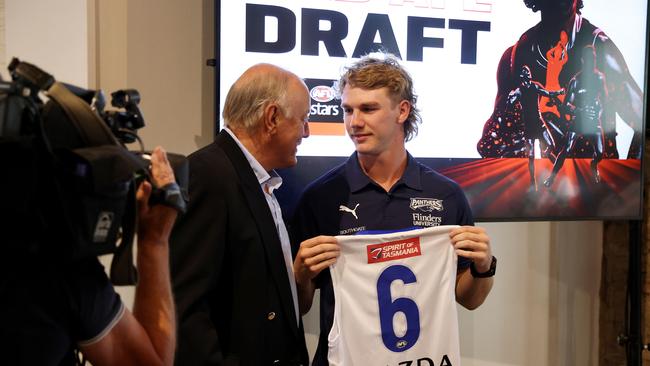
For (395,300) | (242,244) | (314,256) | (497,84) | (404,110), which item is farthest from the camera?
(497,84)

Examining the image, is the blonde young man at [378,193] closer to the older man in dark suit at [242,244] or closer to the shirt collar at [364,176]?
the shirt collar at [364,176]

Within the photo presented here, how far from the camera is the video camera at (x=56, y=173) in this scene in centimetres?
95

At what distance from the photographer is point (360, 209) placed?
244 centimetres

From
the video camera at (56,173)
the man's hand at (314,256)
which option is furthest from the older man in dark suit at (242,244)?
the video camera at (56,173)

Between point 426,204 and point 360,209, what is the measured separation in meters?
0.24

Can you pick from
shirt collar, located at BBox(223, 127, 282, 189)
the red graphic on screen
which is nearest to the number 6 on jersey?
shirt collar, located at BBox(223, 127, 282, 189)

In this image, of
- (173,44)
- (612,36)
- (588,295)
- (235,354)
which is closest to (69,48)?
(173,44)

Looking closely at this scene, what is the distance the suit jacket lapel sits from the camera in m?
1.97

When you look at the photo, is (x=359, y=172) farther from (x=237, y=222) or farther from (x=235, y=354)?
(x=235, y=354)

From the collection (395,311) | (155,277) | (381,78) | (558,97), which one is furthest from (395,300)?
(558,97)

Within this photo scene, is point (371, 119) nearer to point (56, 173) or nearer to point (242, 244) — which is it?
point (242, 244)

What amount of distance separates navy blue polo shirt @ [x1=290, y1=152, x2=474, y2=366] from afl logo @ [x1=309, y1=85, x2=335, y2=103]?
54 centimetres

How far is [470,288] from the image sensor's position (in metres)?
2.50

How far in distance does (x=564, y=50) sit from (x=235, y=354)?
2209 mm
